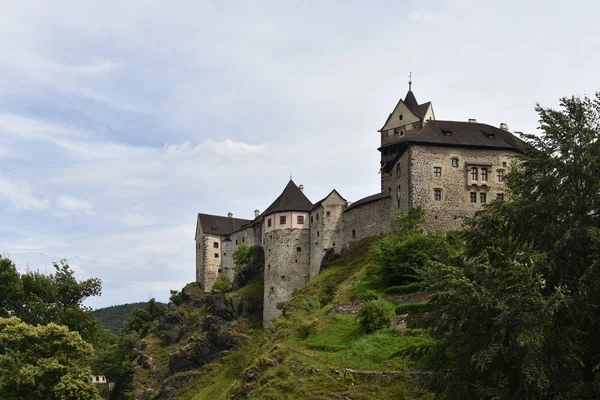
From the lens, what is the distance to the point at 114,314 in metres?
177

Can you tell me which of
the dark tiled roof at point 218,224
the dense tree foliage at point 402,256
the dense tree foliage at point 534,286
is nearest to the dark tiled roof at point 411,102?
the dense tree foliage at point 402,256

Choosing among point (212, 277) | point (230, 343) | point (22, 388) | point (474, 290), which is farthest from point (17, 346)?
point (212, 277)

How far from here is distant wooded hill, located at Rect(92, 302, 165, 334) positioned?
16301cm

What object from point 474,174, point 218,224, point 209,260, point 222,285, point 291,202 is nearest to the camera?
point 474,174

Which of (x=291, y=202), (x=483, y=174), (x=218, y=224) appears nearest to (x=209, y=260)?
(x=218, y=224)

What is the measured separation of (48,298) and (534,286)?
5193 cm

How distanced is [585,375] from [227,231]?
71.6 m

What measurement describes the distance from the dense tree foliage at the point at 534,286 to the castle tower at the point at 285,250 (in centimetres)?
4014

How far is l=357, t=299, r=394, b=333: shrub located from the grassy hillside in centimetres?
52

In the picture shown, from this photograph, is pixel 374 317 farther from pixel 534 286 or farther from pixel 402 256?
pixel 534 286

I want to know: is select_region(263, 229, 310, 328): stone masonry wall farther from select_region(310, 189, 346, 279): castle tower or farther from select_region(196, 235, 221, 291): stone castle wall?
select_region(196, 235, 221, 291): stone castle wall

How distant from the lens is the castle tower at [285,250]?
6544 centimetres

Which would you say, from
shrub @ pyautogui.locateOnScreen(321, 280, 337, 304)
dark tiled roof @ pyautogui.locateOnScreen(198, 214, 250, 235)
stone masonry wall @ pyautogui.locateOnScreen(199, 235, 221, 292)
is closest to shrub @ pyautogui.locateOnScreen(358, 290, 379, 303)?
shrub @ pyautogui.locateOnScreen(321, 280, 337, 304)

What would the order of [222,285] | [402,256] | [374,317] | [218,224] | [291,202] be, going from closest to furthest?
[374,317], [402,256], [291,202], [222,285], [218,224]
